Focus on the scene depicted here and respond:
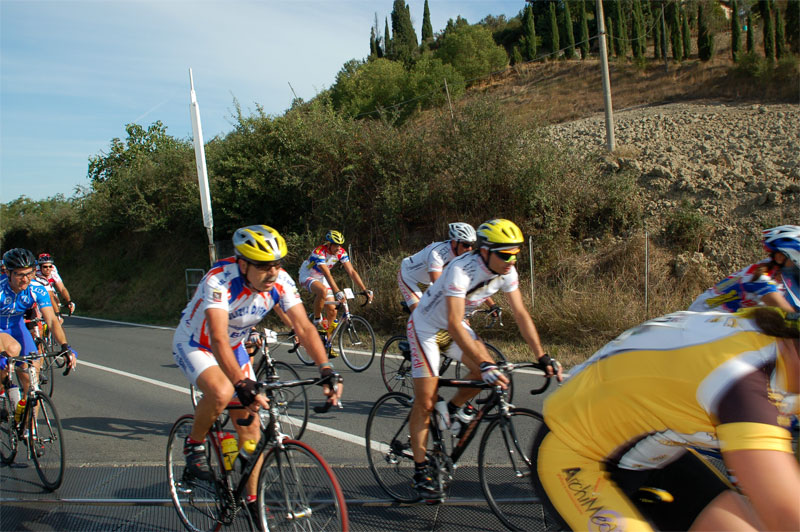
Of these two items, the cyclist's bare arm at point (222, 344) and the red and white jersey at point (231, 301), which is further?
the red and white jersey at point (231, 301)

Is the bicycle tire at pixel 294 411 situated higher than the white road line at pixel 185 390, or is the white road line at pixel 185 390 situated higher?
the bicycle tire at pixel 294 411

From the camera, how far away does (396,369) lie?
6.55 meters

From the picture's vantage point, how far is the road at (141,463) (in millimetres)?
3828

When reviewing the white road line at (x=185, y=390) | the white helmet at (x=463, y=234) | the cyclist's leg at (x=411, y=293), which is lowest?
the white road line at (x=185, y=390)

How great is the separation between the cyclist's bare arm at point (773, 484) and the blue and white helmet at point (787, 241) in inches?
99.8

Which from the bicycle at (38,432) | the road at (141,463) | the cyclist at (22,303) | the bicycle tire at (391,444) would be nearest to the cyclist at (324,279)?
the road at (141,463)

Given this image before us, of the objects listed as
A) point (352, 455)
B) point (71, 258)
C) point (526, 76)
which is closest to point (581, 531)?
point (352, 455)

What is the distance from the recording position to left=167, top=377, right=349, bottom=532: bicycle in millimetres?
2928

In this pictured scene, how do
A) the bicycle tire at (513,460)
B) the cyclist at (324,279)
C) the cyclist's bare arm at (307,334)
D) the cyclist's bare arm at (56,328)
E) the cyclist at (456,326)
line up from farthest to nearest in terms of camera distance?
the cyclist at (324,279) → the cyclist's bare arm at (56,328) → the cyclist at (456,326) → the cyclist's bare arm at (307,334) → the bicycle tire at (513,460)

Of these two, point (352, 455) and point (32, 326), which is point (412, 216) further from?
point (352, 455)

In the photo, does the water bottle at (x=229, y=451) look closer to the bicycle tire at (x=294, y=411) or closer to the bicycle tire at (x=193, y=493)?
the bicycle tire at (x=193, y=493)

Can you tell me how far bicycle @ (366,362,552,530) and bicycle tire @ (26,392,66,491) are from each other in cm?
278

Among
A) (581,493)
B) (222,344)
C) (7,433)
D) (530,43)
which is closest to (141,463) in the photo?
(7,433)

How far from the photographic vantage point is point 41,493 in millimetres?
4488
